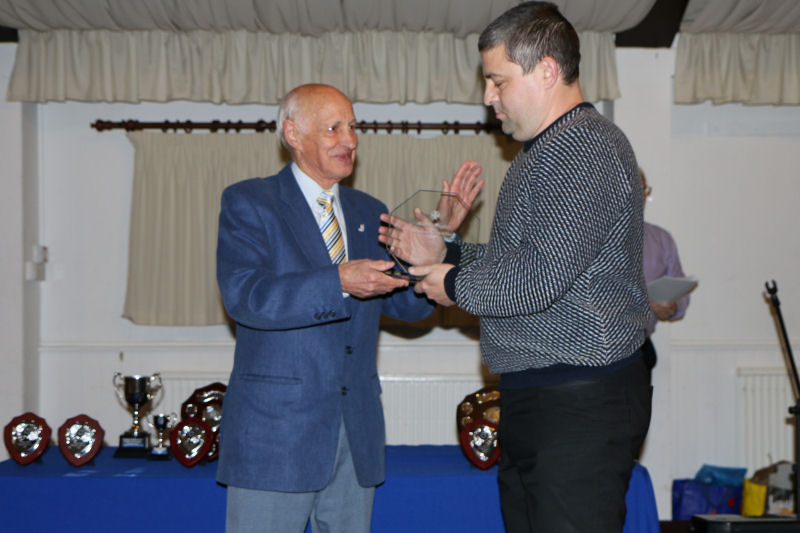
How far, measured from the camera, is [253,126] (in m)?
4.55

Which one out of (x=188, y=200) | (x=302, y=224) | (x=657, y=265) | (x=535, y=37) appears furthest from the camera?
(x=188, y=200)

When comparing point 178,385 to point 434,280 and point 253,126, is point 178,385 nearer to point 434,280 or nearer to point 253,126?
point 253,126

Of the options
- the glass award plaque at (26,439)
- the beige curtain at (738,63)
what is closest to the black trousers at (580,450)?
the glass award plaque at (26,439)

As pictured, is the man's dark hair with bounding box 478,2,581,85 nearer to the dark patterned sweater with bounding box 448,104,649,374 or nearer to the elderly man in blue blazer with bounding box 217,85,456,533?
the dark patterned sweater with bounding box 448,104,649,374

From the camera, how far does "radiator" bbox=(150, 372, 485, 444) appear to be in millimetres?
4590

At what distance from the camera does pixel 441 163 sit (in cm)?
459

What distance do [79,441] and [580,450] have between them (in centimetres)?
177

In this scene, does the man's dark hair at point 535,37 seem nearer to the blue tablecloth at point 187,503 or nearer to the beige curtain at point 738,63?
the blue tablecloth at point 187,503

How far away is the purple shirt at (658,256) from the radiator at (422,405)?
1.25m

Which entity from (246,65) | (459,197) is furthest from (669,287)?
(246,65)

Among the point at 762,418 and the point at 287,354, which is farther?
the point at 762,418

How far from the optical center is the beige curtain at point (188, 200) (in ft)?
14.8

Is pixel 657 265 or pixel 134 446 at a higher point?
pixel 657 265

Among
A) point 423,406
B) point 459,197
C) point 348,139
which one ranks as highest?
point 348,139
